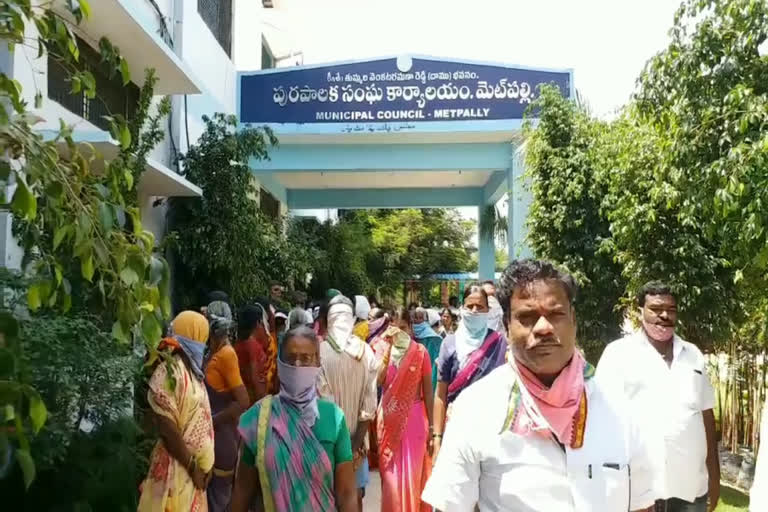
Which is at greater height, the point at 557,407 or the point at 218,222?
the point at 218,222

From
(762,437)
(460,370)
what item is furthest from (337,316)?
(762,437)

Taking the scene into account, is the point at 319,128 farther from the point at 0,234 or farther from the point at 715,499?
the point at 715,499

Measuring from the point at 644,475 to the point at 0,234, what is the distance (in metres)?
5.34

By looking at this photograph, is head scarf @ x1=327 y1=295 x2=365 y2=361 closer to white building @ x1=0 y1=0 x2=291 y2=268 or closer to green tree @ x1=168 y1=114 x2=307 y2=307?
white building @ x1=0 y1=0 x2=291 y2=268

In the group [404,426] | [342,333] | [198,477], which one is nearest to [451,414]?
[198,477]

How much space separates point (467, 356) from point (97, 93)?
4.75 metres

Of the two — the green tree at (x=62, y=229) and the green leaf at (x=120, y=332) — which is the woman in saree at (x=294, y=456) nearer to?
the green tree at (x=62, y=229)

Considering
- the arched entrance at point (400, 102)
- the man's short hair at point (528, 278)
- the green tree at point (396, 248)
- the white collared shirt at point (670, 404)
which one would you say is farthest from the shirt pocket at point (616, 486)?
the green tree at point (396, 248)

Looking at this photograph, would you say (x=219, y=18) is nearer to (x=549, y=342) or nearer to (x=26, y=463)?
(x=549, y=342)

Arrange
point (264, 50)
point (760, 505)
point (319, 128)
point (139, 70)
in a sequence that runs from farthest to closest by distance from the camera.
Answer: point (264, 50)
point (319, 128)
point (139, 70)
point (760, 505)

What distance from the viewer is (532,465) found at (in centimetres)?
227

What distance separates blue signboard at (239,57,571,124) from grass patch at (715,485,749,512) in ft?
28.0

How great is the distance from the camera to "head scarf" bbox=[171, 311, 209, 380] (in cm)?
436

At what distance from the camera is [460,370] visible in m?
5.48
